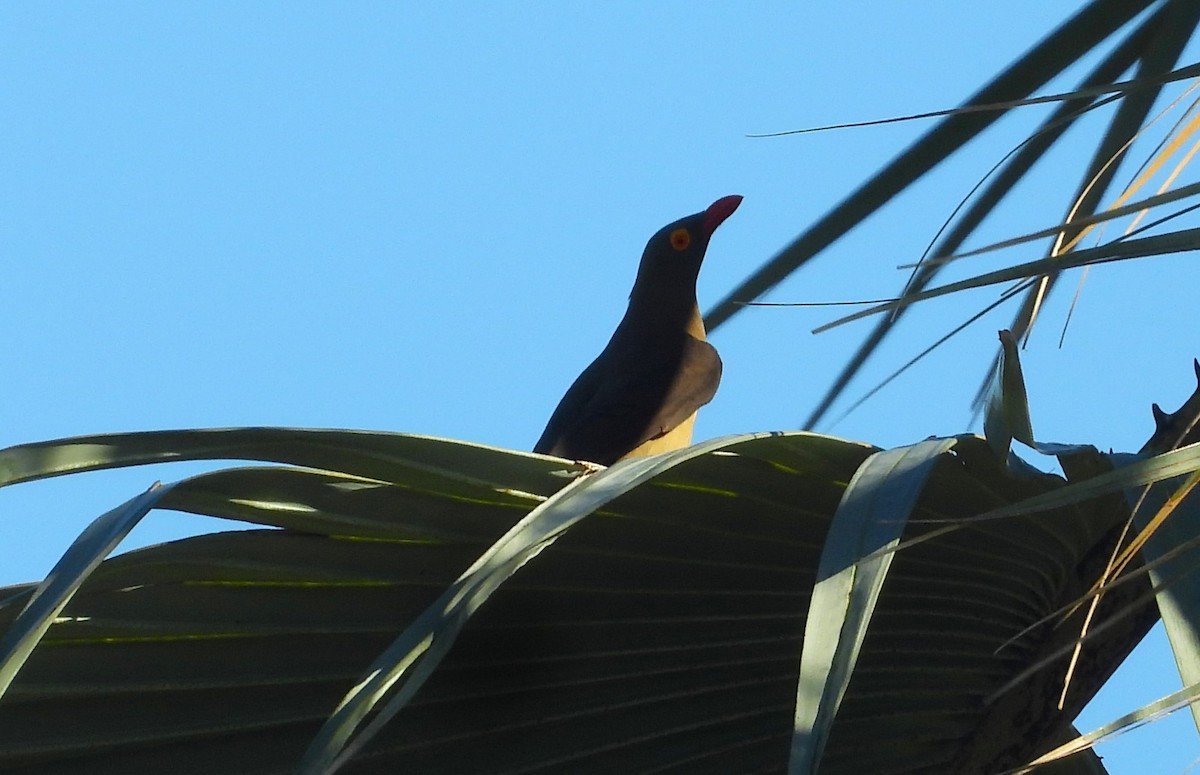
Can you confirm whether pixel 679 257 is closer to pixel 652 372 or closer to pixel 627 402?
pixel 652 372

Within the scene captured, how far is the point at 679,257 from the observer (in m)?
5.34

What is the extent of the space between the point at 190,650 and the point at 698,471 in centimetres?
43

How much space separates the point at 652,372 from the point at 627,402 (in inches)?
11.3

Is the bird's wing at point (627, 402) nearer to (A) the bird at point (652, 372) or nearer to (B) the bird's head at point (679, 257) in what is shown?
(A) the bird at point (652, 372)

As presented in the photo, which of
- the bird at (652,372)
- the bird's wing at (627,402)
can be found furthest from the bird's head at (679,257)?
the bird's wing at (627,402)

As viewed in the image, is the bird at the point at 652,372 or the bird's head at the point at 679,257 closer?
the bird at the point at 652,372

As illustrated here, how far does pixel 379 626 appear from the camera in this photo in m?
1.24

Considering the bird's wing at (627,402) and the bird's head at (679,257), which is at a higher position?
the bird's head at (679,257)

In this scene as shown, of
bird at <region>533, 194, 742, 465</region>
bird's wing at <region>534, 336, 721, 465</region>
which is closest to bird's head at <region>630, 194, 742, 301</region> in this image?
bird at <region>533, 194, 742, 465</region>

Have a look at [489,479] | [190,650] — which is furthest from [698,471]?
[190,650]

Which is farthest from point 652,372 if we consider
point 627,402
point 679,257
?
point 679,257

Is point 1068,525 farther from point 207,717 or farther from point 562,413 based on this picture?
point 562,413

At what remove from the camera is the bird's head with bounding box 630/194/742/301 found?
5.30 meters

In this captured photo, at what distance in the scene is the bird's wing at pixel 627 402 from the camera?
416 centimetres
